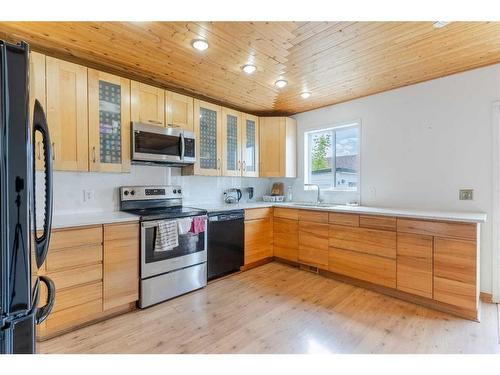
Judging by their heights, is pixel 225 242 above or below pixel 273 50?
below

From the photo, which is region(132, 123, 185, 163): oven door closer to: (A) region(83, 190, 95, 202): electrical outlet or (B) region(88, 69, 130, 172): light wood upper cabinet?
(B) region(88, 69, 130, 172): light wood upper cabinet

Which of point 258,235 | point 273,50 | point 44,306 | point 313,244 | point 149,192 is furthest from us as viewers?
point 258,235

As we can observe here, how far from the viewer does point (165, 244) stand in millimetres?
2465

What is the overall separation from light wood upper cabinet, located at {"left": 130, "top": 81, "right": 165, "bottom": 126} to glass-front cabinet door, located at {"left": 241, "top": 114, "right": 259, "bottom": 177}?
1.36m

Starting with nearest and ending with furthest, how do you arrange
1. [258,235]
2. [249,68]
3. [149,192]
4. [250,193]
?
[249,68] → [149,192] → [258,235] → [250,193]

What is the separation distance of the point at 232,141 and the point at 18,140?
297 centimetres

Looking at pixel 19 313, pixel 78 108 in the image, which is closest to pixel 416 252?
pixel 19 313

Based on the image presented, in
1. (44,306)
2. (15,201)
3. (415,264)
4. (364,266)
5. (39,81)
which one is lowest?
(364,266)

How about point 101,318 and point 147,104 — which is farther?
point 147,104

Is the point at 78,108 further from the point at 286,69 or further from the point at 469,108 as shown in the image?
the point at 469,108

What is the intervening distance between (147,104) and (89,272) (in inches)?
70.9

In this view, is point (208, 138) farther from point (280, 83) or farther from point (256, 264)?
point (256, 264)

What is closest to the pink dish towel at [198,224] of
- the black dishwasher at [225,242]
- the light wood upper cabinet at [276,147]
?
the black dishwasher at [225,242]

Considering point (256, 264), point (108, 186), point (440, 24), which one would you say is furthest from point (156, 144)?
point (440, 24)
